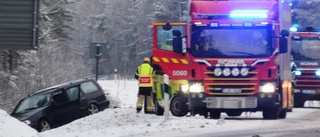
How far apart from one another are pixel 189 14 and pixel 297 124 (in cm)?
386

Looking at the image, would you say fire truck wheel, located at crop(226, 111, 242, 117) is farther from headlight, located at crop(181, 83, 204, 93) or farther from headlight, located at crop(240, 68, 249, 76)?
headlight, located at crop(240, 68, 249, 76)

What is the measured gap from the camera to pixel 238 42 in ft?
70.7

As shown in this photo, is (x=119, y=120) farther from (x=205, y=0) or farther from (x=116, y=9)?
(x=116, y=9)

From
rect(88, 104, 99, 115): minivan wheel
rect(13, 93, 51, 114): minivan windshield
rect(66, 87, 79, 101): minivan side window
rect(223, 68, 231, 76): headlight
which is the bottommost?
rect(88, 104, 99, 115): minivan wheel

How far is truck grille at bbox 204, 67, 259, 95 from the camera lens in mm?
21578

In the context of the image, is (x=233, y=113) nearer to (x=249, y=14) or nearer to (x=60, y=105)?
(x=249, y=14)

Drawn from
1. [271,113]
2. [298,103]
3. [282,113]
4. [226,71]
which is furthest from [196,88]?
[298,103]

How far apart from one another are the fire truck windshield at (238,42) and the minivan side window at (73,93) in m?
6.87

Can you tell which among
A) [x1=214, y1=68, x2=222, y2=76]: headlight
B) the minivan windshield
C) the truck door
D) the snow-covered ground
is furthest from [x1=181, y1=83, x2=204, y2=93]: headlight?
the minivan windshield

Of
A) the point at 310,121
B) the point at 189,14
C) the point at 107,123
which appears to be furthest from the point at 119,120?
the point at 310,121

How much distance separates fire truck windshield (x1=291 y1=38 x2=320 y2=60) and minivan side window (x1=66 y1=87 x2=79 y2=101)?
8665mm

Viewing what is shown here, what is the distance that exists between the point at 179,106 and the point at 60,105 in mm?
4298

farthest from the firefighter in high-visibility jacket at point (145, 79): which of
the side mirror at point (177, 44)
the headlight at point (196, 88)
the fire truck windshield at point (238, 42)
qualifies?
the fire truck windshield at point (238, 42)

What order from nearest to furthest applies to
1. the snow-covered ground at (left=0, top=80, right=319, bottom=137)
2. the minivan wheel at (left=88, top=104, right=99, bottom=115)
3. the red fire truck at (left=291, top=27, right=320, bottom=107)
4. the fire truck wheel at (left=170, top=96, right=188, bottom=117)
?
the snow-covered ground at (left=0, top=80, right=319, bottom=137)
the fire truck wheel at (left=170, top=96, right=188, bottom=117)
the minivan wheel at (left=88, top=104, right=99, bottom=115)
the red fire truck at (left=291, top=27, right=320, bottom=107)
